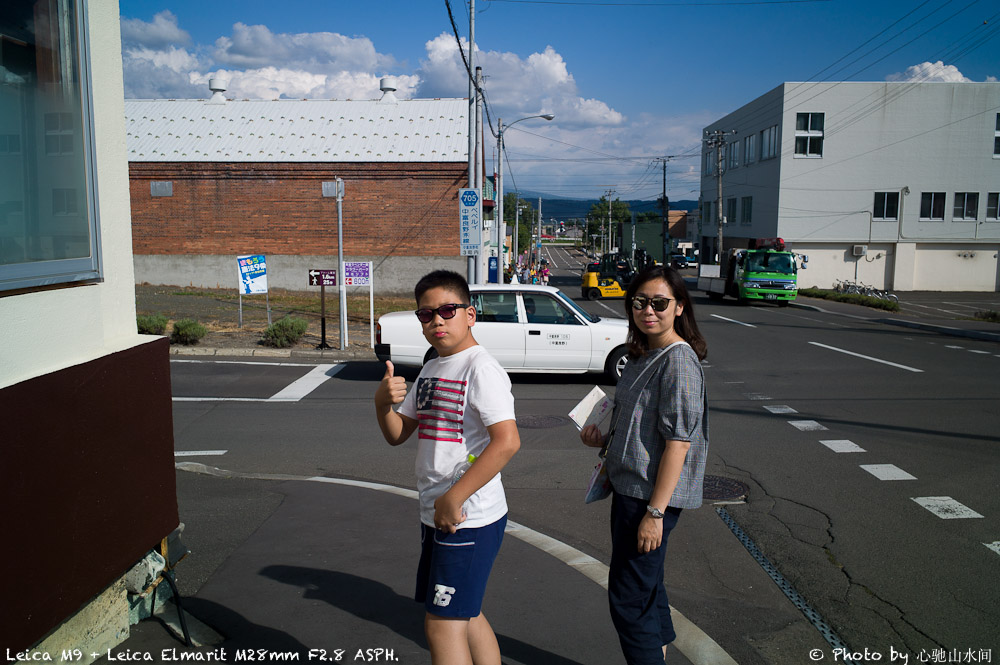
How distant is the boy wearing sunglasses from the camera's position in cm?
266

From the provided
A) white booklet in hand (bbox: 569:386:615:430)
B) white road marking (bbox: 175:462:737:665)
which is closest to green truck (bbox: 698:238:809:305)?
white road marking (bbox: 175:462:737:665)

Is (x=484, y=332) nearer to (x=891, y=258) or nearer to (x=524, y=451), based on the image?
(x=524, y=451)

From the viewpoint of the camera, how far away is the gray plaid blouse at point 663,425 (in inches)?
112

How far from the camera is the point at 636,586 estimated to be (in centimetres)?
296

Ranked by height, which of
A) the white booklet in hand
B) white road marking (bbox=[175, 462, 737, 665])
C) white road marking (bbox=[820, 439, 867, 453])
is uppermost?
the white booklet in hand

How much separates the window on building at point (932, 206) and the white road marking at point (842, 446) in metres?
44.7

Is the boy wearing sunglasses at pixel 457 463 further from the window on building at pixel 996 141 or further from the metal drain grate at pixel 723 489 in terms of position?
the window on building at pixel 996 141

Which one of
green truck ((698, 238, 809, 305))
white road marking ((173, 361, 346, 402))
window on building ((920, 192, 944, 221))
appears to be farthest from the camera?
window on building ((920, 192, 944, 221))

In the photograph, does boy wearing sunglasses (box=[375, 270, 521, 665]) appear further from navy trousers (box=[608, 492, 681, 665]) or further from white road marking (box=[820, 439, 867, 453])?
white road marking (box=[820, 439, 867, 453])

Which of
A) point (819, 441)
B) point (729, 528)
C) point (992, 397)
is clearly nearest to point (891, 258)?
point (992, 397)

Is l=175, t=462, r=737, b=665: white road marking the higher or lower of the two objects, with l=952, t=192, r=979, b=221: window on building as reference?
lower

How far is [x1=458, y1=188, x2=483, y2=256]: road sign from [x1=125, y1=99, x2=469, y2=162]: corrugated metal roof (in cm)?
1373

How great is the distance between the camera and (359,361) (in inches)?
537

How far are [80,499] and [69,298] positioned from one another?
85 cm
